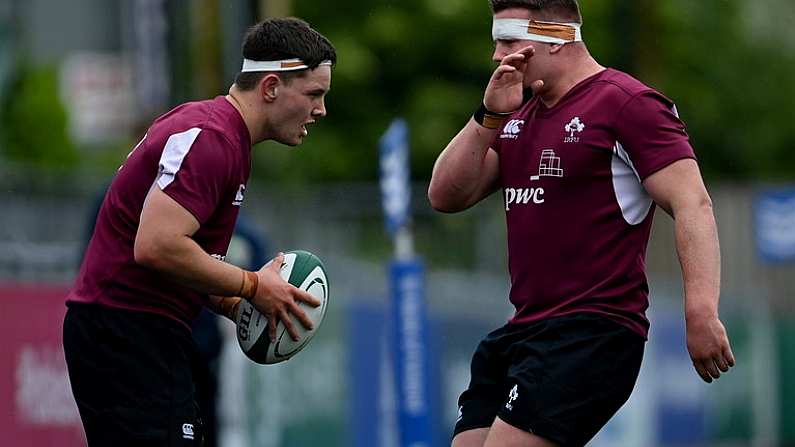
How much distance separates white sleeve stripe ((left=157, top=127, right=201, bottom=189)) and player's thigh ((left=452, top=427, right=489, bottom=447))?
5.01ft

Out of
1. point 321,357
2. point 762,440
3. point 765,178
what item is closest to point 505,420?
point 321,357

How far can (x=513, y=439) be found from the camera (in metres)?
5.96

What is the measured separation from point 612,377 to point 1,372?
5795mm

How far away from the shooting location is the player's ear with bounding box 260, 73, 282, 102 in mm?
6184

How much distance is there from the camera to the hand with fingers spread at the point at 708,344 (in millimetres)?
5680

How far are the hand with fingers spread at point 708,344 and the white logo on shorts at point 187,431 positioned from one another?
1838mm

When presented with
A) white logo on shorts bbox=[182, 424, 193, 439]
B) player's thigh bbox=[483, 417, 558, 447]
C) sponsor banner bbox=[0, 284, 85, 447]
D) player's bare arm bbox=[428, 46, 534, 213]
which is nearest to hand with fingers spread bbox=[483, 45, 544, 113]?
player's bare arm bbox=[428, 46, 534, 213]

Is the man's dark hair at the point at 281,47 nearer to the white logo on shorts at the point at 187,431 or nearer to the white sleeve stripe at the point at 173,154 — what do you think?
the white sleeve stripe at the point at 173,154

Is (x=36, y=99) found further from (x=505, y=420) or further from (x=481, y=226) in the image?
(x=505, y=420)

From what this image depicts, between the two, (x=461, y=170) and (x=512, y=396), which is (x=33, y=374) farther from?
(x=512, y=396)

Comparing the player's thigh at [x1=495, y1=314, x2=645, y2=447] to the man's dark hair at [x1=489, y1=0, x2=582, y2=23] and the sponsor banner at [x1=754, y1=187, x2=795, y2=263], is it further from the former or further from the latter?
the sponsor banner at [x1=754, y1=187, x2=795, y2=263]

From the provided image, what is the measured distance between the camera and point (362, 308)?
46.2 feet

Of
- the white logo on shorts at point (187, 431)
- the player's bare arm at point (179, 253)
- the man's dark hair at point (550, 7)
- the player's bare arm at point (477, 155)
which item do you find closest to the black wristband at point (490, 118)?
the player's bare arm at point (477, 155)

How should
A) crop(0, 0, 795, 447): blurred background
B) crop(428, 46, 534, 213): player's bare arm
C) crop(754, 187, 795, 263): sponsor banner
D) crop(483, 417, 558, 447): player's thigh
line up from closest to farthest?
1. crop(483, 417, 558, 447): player's thigh
2. crop(428, 46, 534, 213): player's bare arm
3. crop(0, 0, 795, 447): blurred background
4. crop(754, 187, 795, 263): sponsor banner
